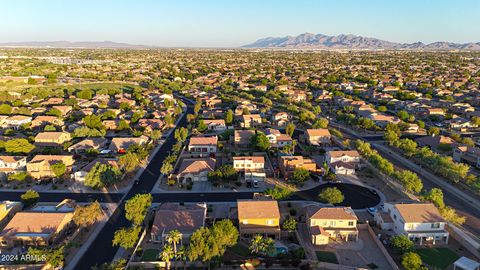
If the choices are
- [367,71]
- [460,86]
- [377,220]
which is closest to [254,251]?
[377,220]

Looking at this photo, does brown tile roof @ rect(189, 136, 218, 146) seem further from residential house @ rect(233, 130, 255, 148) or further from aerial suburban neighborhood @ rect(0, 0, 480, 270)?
residential house @ rect(233, 130, 255, 148)

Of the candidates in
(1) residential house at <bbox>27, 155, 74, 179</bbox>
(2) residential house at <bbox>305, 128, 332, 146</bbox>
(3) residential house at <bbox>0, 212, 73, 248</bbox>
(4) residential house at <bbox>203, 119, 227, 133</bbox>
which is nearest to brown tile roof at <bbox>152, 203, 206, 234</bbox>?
(3) residential house at <bbox>0, 212, 73, 248</bbox>

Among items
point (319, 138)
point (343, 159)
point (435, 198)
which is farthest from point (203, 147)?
point (435, 198)

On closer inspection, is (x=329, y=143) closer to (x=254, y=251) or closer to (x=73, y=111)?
(x=254, y=251)

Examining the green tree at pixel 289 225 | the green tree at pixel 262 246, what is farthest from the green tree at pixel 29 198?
the green tree at pixel 289 225

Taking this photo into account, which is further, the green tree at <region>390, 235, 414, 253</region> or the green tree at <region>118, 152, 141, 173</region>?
the green tree at <region>118, 152, 141, 173</region>

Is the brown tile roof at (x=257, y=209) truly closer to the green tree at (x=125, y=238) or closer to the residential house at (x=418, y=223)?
the green tree at (x=125, y=238)
